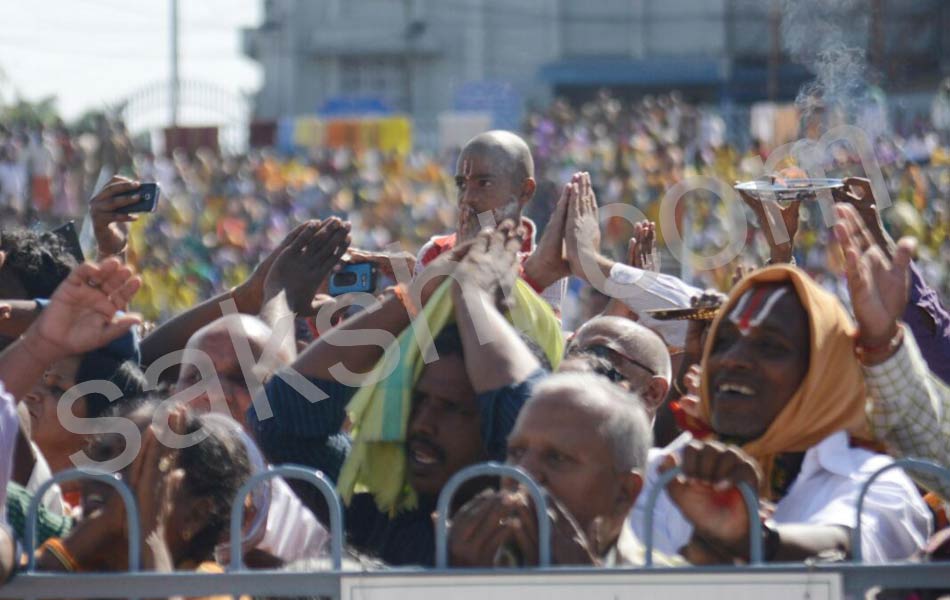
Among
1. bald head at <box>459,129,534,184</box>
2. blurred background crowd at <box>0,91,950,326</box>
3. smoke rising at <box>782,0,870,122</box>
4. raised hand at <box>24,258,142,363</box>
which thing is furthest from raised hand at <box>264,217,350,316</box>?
blurred background crowd at <box>0,91,950,326</box>

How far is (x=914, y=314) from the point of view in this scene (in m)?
4.50

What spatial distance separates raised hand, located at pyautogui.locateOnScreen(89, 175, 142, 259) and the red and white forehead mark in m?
2.07

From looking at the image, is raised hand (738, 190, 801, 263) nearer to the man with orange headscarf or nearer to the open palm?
the man with orange headscarf

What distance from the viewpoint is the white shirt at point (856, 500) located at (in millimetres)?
3436

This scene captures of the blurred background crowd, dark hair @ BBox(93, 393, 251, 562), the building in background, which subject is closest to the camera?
dark hair @ BBox(93, 393, 251, 562)

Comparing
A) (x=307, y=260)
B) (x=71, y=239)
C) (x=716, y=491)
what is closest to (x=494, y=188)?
(x=307, y=260)

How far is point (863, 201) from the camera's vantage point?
182 inches

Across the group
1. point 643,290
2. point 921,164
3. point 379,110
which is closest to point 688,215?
point 921,164

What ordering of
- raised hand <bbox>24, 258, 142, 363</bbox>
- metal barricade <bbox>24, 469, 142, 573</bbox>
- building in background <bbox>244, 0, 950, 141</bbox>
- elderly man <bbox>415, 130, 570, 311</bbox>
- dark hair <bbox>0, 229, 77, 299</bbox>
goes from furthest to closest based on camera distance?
building in background <bbox>244, 0, 950, 141</bbox>
elderly man <bbox>415, 130, 570, 311</bbox>
dark hair <bbox>0, 229, 77, 299</bbox>
raised hand <bbox>24, 258, 142, 363</bbox>
metal barricade <bbox>24, 469, 142, 573</bbox>

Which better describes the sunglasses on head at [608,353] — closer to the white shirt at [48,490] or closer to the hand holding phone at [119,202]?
the white shirt at [48,490]

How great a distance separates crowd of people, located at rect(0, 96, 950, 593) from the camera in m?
3.31

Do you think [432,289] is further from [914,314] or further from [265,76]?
[265,76]

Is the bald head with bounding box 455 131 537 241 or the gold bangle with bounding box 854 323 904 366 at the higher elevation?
the bald head with bounding box 455 131 537 241
